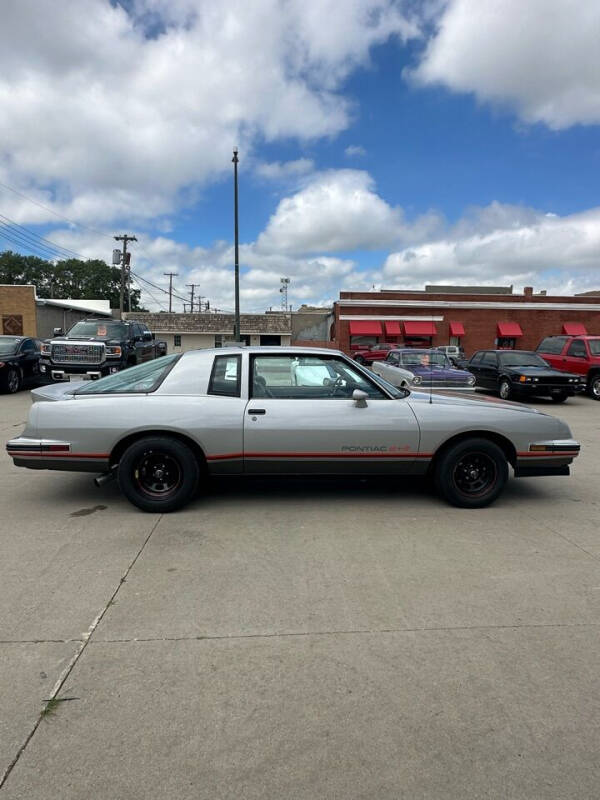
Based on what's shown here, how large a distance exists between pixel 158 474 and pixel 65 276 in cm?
9137

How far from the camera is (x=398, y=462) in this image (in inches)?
183

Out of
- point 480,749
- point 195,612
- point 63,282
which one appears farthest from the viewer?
point 63,282

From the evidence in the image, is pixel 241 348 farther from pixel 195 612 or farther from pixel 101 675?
pixel 101 675

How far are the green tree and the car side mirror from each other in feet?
278

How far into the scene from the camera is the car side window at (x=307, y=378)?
4.75 m

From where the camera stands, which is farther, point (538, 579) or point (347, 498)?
point (347, 498)

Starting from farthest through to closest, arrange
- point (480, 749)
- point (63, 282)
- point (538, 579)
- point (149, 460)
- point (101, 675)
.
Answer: point (63, 282) → point (149, 460) → point (538, 579) → point (101, 675) → point (480, 749)

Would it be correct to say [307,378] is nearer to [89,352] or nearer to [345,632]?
[345,632]

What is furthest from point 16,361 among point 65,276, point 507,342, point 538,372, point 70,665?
point 65,276

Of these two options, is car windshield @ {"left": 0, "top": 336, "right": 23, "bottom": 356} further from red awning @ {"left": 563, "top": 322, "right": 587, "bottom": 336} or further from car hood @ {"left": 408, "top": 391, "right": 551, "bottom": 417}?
red awning @ {"left": 563, "top": 322, "right": 587, "bottom": 336}

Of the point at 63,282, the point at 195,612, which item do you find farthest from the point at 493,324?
the point at 63,282

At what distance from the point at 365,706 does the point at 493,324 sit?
3738 centimetres

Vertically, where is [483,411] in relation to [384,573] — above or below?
above

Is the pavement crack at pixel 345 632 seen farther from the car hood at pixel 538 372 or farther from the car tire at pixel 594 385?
the car tire at pixel 594 385
